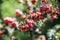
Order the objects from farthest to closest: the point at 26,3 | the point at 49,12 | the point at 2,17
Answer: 1. the point at 49,12
2. the point at 26,3
3. the point at 2,17

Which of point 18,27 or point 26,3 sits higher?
point 26,3

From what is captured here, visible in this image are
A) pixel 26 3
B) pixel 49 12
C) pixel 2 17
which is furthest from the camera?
pixel 49 12

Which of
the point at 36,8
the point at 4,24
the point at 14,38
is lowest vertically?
the point at 14,38

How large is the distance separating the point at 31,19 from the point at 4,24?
0.25 metres

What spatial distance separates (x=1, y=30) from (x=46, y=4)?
0.47 metres

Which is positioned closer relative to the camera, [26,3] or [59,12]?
[26,3]

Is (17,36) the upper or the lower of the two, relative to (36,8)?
lower

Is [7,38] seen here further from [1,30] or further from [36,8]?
[36,8]

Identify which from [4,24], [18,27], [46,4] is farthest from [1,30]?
[46,4]

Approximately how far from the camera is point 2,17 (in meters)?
1.66

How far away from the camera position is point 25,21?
5.82 feet

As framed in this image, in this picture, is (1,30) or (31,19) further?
(31,19)

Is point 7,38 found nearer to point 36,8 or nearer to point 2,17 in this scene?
point 2,17

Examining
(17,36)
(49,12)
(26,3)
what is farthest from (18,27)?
(49,12)
